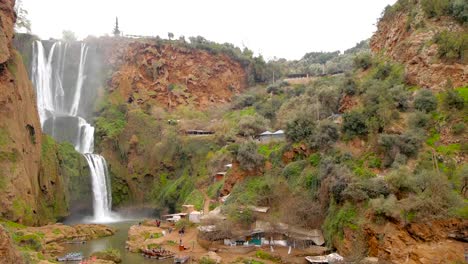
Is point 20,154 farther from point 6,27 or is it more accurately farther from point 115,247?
point 115,247

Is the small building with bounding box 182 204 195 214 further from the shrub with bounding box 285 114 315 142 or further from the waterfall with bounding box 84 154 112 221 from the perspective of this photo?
the shrub with bounding box 285 114 315 142

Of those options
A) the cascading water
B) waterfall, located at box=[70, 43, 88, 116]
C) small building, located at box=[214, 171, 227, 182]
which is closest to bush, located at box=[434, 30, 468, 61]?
small building, located at box=[214, 171, 227, 182]

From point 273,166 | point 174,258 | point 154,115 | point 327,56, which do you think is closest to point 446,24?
point 273,166

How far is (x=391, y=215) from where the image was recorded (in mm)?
25750

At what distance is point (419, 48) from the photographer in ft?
129

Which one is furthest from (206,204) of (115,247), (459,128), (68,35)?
(68,35)

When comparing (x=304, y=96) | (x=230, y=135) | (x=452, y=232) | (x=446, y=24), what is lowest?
(x=452, y=232)

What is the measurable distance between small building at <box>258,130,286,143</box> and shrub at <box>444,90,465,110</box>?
17.8 metres

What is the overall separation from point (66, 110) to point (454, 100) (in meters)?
54.5

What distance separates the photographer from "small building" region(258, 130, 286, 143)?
47719 millimetres

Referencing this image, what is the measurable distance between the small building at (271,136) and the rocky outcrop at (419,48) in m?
13.4

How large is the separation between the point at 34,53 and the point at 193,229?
41.5 meters

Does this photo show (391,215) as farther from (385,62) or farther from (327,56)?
(327,56)

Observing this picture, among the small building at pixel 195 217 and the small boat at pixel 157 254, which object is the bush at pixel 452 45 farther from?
the small boat at pixel 157 254
